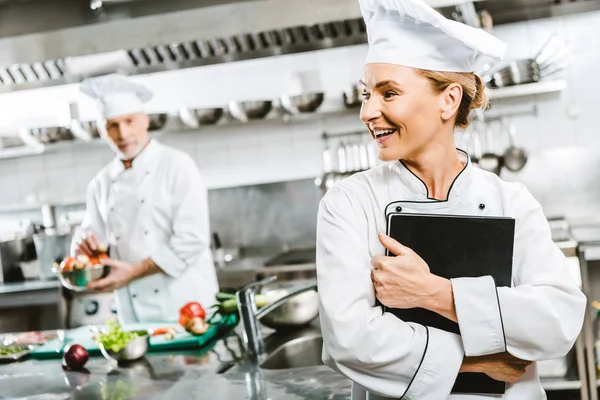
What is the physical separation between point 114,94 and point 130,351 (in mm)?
1524

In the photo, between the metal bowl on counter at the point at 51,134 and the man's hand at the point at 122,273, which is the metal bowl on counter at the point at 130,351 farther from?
the metal bowl on counter at the point at 51,134

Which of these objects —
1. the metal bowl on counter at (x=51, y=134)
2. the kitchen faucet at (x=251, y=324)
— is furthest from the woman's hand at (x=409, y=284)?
the metal bowl on counter at (x=51, y=134)

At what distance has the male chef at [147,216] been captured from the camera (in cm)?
294

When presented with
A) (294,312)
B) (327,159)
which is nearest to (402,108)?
(294,312)

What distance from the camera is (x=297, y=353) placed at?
2.06 metres

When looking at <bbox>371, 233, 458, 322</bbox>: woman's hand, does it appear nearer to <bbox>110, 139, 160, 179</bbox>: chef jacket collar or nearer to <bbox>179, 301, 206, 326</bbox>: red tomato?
<bbox>179, 301, 206, 326</bbox>: red tomato

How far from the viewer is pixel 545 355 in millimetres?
1204

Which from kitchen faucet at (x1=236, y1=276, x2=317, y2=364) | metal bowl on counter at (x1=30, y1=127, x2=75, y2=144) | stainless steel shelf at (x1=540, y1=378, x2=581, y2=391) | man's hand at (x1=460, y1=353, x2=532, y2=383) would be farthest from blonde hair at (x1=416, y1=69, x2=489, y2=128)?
metal bowl on counter at (x1=30, y1=127, x2=75, y2=144)

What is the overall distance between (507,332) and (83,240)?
6.56 ft

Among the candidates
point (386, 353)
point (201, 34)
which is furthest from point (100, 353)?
point (201, 34)

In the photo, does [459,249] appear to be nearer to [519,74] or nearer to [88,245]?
[88,245]

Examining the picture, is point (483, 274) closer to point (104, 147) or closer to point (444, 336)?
point (444, 336)

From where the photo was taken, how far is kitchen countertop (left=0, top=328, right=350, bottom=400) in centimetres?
160

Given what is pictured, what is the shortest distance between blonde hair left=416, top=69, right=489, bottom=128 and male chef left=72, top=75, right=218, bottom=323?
179 cm
